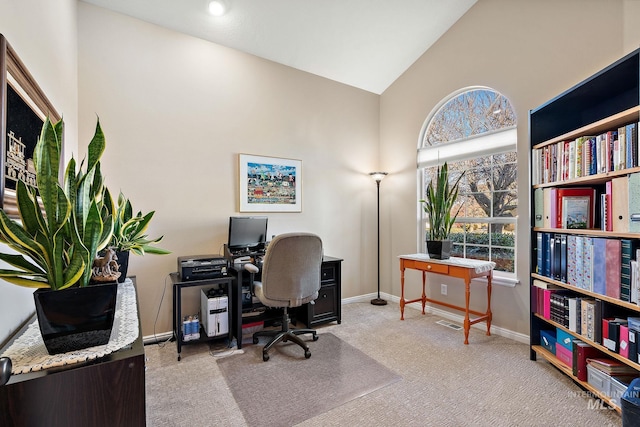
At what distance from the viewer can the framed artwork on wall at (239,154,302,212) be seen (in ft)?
→ 10.8

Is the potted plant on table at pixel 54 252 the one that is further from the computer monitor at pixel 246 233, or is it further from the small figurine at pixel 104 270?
the computer monitor at pixel 246 233

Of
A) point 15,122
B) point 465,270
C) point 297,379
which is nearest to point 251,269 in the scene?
point 297,379

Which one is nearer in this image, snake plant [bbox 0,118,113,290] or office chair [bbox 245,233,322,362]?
snake plant [bbox 0,118,113,290]

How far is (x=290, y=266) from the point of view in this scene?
247 cm

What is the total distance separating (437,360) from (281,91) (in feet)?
10.7

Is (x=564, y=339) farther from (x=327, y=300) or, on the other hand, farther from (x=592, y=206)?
(x=327, y=300)

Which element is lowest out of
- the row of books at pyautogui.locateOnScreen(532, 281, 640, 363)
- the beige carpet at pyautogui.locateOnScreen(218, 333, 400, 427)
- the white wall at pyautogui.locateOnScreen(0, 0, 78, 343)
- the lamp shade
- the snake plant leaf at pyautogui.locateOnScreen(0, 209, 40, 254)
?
the beige carpet at pyautogui.locateOnScreen(218, 333, 400, 427)

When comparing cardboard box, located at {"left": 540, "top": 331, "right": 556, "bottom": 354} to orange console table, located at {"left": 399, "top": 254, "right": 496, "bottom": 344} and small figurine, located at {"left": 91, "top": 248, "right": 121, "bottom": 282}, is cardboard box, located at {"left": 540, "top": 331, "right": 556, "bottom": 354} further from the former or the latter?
small figurine, located at {"left": 91, "top": 248, "right": 121, "bottom": 282}

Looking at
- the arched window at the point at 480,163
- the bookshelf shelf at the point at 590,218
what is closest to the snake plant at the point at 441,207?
the arched window at the point at 480,163

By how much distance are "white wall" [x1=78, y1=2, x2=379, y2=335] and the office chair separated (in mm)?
967

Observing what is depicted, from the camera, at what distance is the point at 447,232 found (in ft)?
10.5

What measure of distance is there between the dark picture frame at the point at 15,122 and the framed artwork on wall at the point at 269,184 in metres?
1.88

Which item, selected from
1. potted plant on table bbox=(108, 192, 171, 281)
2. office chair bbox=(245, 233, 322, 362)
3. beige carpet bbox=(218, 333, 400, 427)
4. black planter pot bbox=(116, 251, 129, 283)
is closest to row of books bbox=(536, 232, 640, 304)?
beige carpet bbox=(218, 333, 400, 427)

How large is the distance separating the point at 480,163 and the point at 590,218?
1308 millimetres
